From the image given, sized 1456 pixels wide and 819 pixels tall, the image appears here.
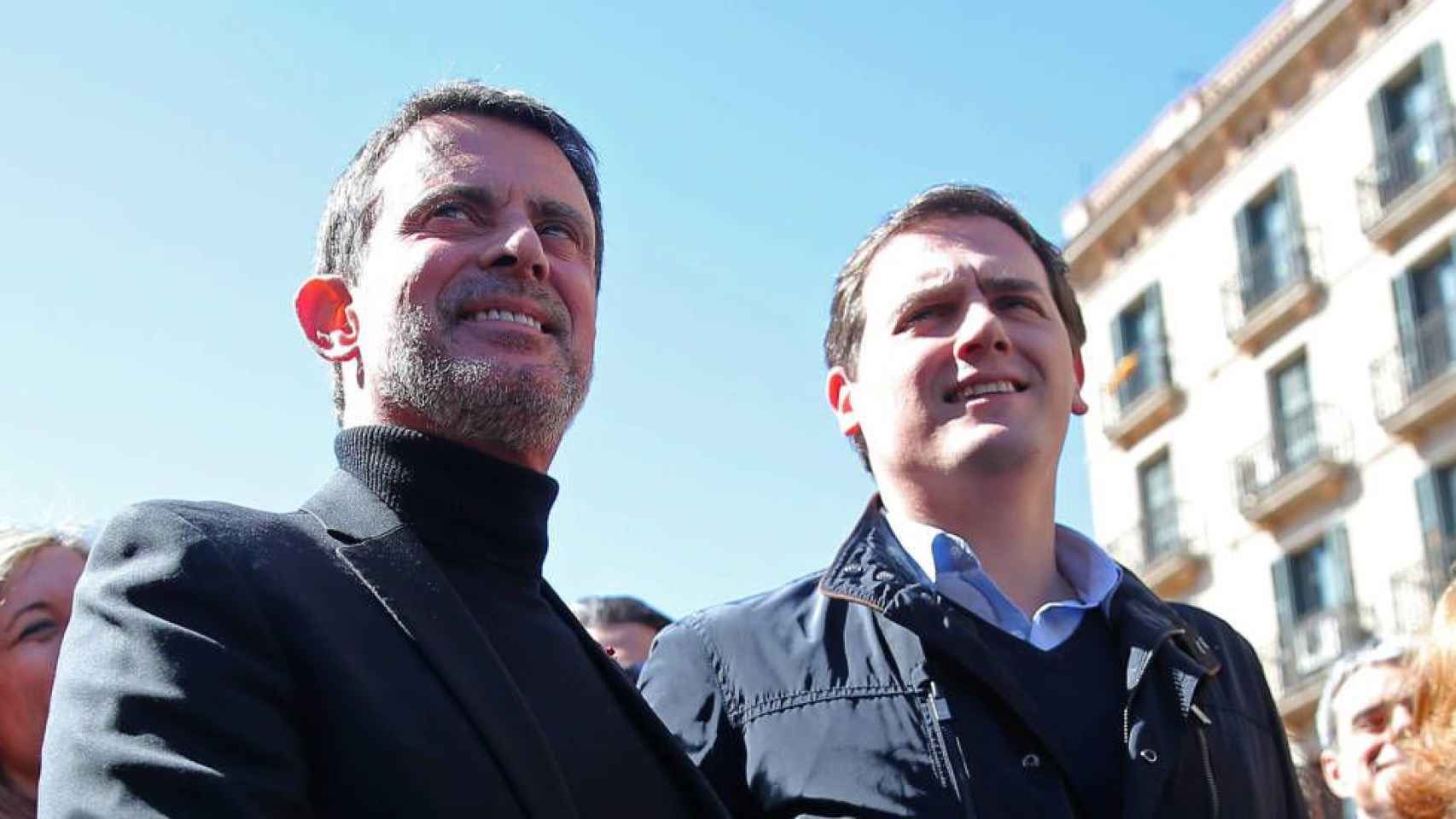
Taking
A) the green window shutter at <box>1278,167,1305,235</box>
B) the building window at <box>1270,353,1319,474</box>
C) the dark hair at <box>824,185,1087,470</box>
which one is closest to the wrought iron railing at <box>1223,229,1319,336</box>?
the green window shutter at <box>1278,167,1305,235</box>

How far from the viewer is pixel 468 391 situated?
3475 millimetres

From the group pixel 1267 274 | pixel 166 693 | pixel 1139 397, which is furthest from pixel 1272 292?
pixel 166 693

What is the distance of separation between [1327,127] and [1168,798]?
24647mm

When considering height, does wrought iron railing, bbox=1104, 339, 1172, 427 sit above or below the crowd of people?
above

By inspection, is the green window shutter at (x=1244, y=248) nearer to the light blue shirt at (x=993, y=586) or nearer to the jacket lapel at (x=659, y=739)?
the light blue shirt at (x=993, y=586)

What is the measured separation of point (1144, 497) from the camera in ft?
101

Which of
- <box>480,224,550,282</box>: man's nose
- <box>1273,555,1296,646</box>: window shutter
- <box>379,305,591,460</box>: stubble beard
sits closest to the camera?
<box>379,305,591,460</box>: stubble beard

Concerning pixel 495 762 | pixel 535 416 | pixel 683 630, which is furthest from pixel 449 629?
pixel 683 630

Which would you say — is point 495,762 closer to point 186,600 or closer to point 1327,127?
point 186,600

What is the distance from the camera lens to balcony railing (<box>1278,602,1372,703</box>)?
2541 centimetres

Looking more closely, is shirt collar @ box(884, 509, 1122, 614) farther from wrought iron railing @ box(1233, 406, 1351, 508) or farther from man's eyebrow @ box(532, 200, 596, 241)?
wrought iron railing @ box(1233, 406, 1351, 508)

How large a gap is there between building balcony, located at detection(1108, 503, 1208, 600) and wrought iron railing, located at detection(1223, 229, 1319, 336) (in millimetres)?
2945

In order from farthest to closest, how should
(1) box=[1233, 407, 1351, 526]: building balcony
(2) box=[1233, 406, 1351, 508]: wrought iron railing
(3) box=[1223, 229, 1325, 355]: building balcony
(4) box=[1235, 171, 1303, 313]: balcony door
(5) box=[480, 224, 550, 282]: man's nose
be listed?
(4) box=[1235, 171, 1303, 313]: balcony door → (3) box=[1223, 229, 1325, 355]: building balcony → (2) box=[1233, 406, 1351, 508]: wrought iron railing → (1) box=[1233, 407, 1351, 526]: building balcony → (5) box=[480, 224, 550, 282]: man's nose

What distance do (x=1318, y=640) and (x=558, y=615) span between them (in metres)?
24.2
